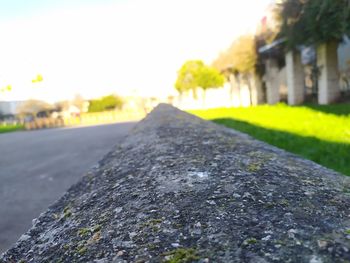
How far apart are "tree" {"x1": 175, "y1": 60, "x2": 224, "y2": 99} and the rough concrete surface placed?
3301cm

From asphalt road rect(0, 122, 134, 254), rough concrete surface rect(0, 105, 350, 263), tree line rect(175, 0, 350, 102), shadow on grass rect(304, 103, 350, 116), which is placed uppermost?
tree line rect(175, 0, 350, 102)

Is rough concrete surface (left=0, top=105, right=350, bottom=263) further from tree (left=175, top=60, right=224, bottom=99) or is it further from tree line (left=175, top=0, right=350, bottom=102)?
tree (left=175, top=60, right=224, bottom=99)

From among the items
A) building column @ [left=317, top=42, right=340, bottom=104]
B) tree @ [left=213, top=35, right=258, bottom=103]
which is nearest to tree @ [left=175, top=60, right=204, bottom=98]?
tree @ [left=213, top=35, right=258, bottom=103]

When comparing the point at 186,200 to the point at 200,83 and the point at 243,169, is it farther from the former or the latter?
the point at 200,83

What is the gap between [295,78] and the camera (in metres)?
20.9

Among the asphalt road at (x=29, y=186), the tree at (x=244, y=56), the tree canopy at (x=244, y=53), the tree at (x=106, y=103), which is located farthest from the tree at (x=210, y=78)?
the tree at (x=106, y=103)

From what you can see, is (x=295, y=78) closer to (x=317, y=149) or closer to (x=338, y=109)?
(x=338, y=109)

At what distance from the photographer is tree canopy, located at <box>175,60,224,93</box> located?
114ft

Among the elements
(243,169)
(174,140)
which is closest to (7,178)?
(174,140)

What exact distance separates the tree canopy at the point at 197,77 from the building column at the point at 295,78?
46.0 feet

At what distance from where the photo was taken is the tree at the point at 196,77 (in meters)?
34.9

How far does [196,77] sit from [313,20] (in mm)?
24481

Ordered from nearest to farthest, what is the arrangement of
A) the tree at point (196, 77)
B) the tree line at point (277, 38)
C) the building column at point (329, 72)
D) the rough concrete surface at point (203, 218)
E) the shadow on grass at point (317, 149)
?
the rough concrete surface at point (203, 218)
the shadow on grass at point (317, 149)
the tree line at point (277, 38)
the building column at point (329, 72)
the tree at point (196, 77)

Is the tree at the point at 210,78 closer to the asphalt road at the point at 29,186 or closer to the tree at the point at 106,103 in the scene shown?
the asphalt road at the point at 29,186
